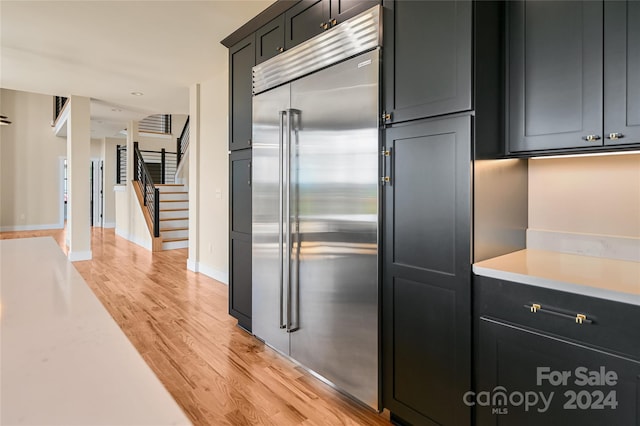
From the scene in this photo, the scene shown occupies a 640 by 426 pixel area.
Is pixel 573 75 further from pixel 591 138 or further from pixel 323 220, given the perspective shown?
pixel 323 220

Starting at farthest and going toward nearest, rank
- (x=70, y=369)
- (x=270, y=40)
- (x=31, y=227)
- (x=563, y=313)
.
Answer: (x=31, y=227) → (x=270, y=40) → (x=563, y=313) → (x=70, y=369)

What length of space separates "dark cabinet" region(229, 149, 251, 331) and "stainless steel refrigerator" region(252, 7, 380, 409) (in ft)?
0.73

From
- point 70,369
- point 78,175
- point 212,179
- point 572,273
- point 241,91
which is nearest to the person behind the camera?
point 70,369

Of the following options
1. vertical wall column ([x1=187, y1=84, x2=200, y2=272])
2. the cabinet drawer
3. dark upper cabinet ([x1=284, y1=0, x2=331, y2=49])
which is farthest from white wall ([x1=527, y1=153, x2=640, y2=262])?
vertical wall column ([x1=187, y1=84, x2=200, y2=272])

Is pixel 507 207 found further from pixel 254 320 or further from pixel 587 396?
Result: pixel 254 320

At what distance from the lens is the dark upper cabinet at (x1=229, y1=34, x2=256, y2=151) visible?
3057 mm

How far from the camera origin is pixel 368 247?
2027 millimetres

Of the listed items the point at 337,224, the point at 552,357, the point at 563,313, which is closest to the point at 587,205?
the point at 563,313

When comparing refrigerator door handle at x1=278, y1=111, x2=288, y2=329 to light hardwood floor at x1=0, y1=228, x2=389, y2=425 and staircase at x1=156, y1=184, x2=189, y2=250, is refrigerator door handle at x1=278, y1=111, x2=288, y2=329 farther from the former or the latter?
staircase at x1=156, y1=184, x2=189, y2=250

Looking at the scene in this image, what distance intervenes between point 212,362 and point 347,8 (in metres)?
2.53

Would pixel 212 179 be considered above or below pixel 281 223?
above

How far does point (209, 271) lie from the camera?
5242 millimetres

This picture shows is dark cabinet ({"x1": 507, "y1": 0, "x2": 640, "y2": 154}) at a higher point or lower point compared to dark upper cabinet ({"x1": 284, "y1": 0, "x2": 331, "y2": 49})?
lower

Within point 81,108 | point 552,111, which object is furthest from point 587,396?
point 81,108
